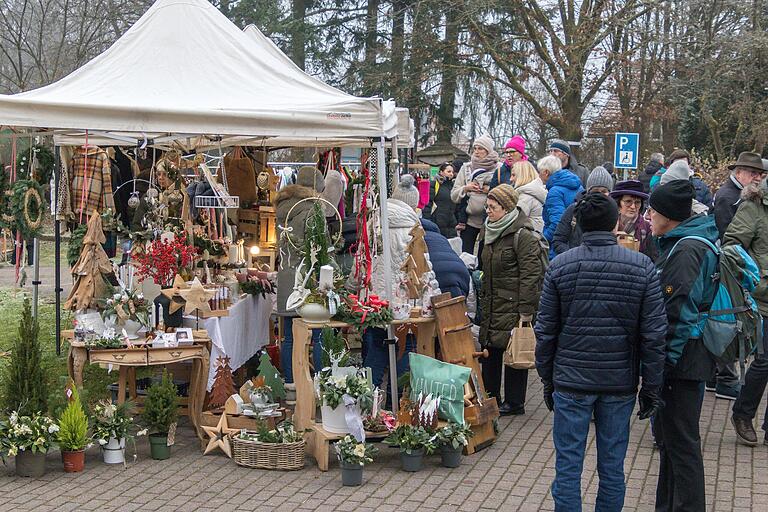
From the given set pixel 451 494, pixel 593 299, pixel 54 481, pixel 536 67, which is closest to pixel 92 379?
pixel 54 481

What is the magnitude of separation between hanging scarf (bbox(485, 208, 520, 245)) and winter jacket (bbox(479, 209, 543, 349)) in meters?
0.03

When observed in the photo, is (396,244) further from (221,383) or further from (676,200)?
(676,200)

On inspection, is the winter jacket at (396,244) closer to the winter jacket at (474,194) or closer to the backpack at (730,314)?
the backpack at (730,314)

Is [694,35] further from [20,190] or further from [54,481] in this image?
[54,481]

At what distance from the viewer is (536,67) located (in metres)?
22.6

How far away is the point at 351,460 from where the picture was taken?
5.64 m

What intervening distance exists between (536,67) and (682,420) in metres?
18.9

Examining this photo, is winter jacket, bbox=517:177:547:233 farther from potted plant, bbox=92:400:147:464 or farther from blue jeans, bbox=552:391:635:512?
blue jeans, bbox=552:391:635:512

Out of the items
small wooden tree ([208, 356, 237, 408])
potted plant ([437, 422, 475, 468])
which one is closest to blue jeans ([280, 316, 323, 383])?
small wooden tree ([208, 356, 237, 408])

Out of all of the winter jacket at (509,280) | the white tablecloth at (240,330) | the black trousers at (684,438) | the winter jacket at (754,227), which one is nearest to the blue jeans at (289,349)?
the white tablecloth at (240,330)

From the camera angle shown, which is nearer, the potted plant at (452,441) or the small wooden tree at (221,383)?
the potted plant at (452,441)

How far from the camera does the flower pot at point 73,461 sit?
589 centimetres

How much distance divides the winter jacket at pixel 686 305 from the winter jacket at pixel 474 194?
230 inches

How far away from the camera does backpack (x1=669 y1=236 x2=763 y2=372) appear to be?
4.61m
